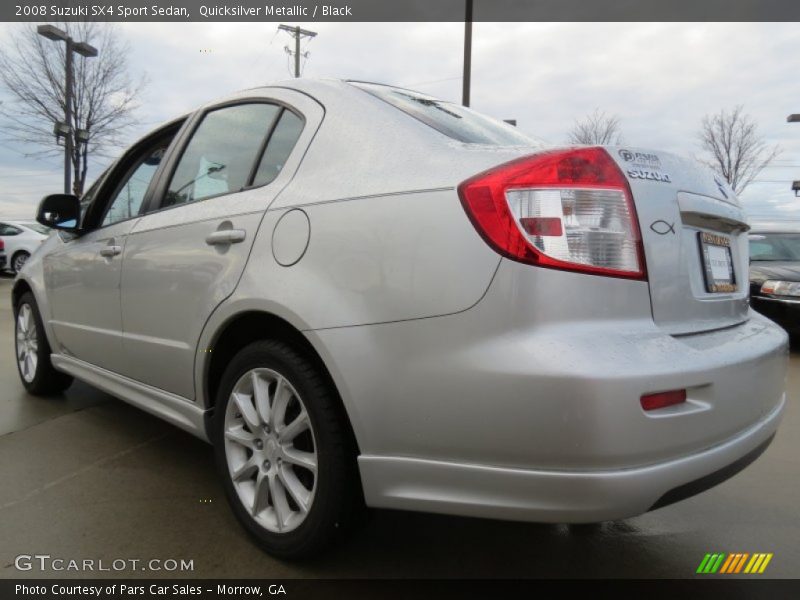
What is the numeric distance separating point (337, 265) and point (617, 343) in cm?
82

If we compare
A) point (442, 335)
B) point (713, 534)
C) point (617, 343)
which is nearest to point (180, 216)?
point (442, 335)

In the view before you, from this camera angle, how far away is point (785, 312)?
21.0 feet

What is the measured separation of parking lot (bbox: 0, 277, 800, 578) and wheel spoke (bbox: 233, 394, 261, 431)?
1.54ft

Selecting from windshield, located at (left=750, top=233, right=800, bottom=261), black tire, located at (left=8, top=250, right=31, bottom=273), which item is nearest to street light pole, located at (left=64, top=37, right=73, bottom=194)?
black tire, located at (left=8, top=250, right=31, bottom=273)

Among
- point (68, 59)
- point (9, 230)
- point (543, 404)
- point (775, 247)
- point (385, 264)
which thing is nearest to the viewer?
point (543, 404)

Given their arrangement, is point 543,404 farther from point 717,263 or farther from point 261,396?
point 261,396

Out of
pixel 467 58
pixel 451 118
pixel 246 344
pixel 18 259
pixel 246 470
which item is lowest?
pixel 246 470

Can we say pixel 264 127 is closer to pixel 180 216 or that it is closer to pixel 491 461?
pixel 180 216

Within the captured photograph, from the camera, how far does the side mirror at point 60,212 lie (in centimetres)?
343

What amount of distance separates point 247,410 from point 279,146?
989 millimetres

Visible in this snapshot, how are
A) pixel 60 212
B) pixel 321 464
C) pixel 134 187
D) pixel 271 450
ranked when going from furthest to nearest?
pixel 60 212 → pixel 134 187 → pixel 271 450 → pixel 321 464

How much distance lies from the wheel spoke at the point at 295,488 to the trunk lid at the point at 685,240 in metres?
1.20

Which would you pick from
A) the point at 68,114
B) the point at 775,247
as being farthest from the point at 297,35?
the point at 775,247

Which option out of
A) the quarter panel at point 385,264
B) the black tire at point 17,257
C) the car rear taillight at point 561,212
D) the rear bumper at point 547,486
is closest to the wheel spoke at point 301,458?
the rear bumper at point 547,486
